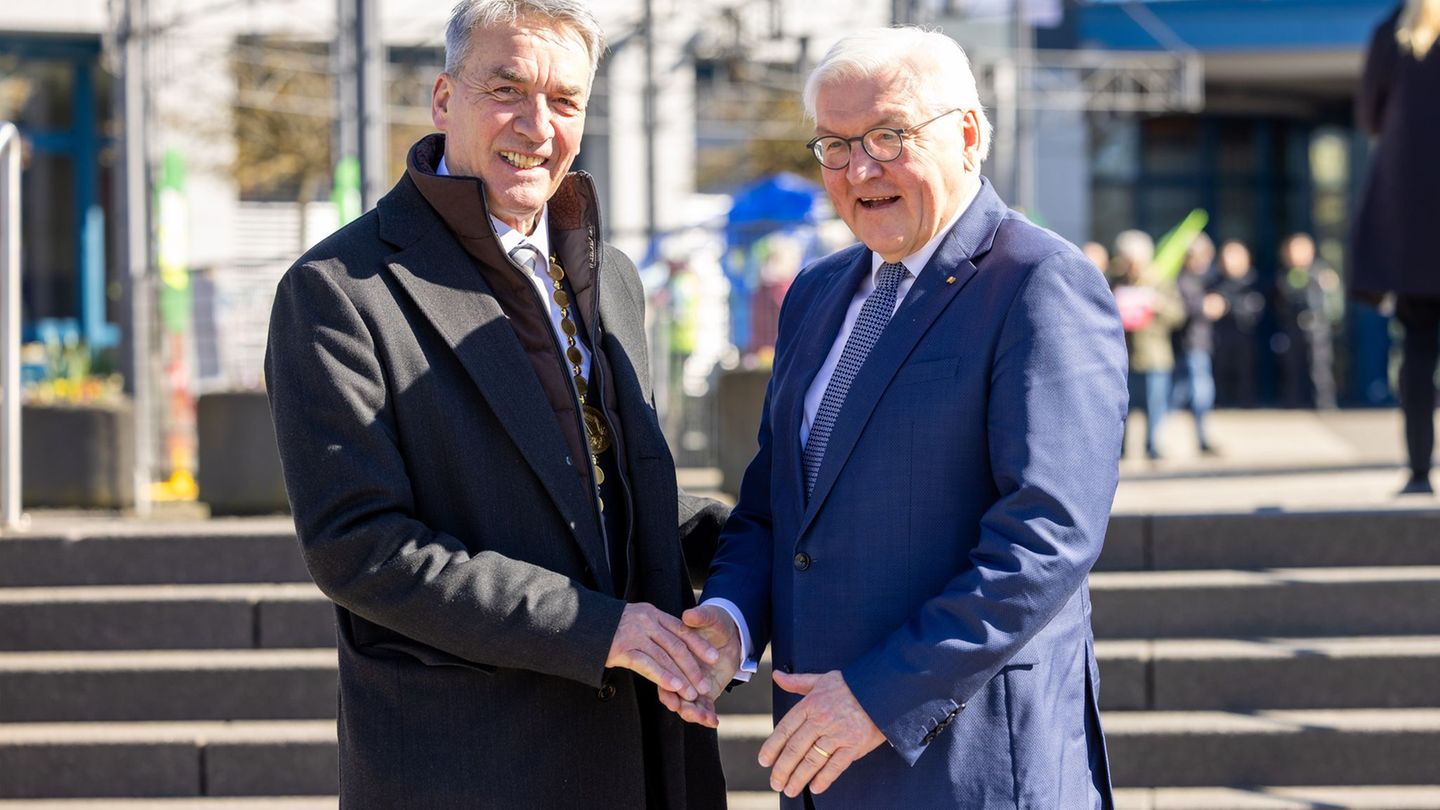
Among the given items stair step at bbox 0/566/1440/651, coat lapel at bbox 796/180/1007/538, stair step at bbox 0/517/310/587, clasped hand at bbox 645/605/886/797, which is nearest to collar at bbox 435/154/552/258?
coat lapel at bbox 796/180/1007/538

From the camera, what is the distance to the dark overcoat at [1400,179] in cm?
585

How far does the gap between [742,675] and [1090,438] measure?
2.40 ft

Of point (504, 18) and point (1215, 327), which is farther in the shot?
point (1215, 327)

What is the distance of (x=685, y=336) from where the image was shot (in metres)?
8.43

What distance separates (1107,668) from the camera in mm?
4922

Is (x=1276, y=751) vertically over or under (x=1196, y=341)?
under

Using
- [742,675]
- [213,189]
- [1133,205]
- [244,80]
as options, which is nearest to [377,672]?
[742,675]

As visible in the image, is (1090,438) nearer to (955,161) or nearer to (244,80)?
(955,161)

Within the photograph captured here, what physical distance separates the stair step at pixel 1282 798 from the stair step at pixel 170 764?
7.72 feet

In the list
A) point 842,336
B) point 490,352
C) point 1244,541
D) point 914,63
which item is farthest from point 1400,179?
point 490,352

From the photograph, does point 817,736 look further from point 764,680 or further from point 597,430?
point 764,680

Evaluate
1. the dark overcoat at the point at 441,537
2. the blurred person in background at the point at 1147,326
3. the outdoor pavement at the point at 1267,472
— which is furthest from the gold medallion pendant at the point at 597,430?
the blurred person in background at the point at 1147,326

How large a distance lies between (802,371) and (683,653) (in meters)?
0.52

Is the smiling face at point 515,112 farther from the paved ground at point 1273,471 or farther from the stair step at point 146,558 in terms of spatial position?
the paved ground at point 1273,471
